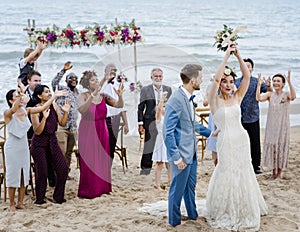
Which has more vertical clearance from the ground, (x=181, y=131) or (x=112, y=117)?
(x=112, y=117)

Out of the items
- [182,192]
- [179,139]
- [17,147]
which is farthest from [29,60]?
[182,192]

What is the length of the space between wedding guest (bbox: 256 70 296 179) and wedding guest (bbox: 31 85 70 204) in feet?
8.96

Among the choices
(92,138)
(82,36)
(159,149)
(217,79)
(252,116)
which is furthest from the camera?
(82,36)

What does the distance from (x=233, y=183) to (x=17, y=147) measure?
2.45m

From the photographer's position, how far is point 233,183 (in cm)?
541

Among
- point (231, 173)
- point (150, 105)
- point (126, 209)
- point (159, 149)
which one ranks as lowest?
point (126, 209)

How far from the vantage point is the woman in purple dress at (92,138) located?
259 inches

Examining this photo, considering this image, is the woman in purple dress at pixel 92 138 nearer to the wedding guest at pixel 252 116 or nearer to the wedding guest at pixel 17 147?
the wedding guest at pixel 17 147

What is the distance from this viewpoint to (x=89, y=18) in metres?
40.5

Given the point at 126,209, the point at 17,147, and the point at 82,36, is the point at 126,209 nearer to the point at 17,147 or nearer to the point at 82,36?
the point at 17,147

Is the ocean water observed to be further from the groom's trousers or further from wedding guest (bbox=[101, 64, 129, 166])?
the groom's trousers

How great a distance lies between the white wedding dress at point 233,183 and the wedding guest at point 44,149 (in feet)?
6.22

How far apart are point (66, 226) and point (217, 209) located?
1551 millimetres

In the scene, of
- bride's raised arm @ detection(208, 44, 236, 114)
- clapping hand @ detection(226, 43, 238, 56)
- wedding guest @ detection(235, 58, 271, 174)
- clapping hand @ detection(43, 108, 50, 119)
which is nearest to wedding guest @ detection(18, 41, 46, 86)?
clapping hand @ detection(43, 108, 50, 119)
